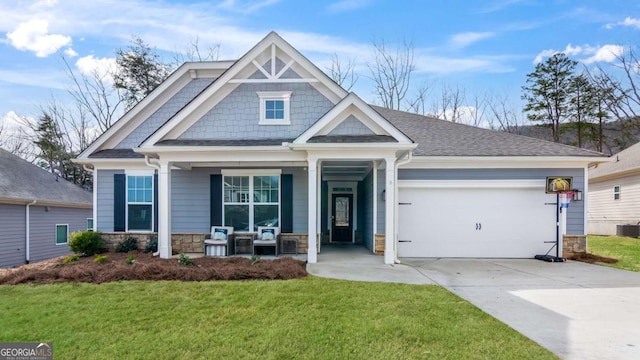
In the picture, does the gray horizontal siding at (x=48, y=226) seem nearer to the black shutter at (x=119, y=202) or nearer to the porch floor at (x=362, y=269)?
the black shutter at (x=119, y=202)

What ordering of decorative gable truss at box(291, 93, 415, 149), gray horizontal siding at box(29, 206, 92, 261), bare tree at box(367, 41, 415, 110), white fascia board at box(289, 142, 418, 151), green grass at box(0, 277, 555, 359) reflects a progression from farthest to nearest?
1. bare tree at box(367, 41, 415, 110)
2. gray horizontal siding at box(29, 206, 92, 261)
3. decorative gable truss at box(291, 93, 415, 149)
4. white fascia board at box(289, 142, 418, 151)
5. green grass at box(0, 277, 555, 359)

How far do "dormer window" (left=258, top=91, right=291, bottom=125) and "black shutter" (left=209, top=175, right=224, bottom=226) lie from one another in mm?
2159

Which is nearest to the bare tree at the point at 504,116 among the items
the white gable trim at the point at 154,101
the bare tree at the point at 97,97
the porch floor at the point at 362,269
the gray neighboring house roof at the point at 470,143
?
the gray neighboring house roof at the point at 470,143

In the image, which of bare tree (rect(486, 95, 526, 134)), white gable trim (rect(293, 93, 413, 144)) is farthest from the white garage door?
bare tree (rect(486, 95, 526, 134))

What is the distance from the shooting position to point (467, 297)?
5742 mm

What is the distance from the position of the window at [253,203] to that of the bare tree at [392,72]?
15155 millimetres

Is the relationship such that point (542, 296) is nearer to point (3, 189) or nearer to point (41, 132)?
point (3, 189)

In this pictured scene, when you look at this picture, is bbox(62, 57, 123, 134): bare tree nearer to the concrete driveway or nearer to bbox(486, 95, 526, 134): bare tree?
the concrete driveway

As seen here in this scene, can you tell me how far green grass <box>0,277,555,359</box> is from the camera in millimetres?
3750

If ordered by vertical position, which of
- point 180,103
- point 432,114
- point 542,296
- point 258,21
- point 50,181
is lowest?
point 542,296

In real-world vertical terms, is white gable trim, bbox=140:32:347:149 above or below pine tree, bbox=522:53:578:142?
below

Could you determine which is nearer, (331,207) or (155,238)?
(155,238)

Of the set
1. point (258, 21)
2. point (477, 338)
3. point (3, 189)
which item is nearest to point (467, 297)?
point (477, 338)

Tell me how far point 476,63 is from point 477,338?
821 inches
